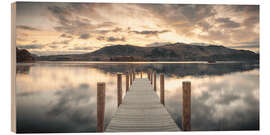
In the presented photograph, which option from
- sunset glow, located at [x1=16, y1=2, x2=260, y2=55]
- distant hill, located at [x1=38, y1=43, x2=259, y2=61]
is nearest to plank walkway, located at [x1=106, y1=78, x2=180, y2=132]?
distant hill, located at [x1=38, y1=43, x2=259, y2=61]

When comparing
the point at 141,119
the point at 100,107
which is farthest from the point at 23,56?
the point at 141,119

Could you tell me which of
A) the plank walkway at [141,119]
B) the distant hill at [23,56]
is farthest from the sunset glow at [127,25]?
the plank walkway at [141,119]

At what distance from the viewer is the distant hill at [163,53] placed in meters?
6.84

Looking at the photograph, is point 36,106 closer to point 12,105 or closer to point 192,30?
point 12,105

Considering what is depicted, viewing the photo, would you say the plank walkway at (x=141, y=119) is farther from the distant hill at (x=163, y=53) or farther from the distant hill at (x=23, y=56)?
the distant hill at (x=23, y=56)

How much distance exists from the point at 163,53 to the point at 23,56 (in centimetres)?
489

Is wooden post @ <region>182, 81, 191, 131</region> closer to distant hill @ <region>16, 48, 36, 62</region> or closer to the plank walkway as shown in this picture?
the plank walkway

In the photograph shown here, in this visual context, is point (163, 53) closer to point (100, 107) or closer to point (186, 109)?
point (186, 109)

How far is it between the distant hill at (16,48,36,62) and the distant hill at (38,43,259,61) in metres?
0.60

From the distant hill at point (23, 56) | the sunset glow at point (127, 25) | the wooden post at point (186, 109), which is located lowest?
the wooden post at point (186, 109)

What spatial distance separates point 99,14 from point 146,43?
2.30 meters

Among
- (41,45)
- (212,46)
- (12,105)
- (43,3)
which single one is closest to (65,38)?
(41,45)

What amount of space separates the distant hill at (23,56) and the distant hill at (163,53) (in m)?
0.60

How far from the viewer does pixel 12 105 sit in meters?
4.54
